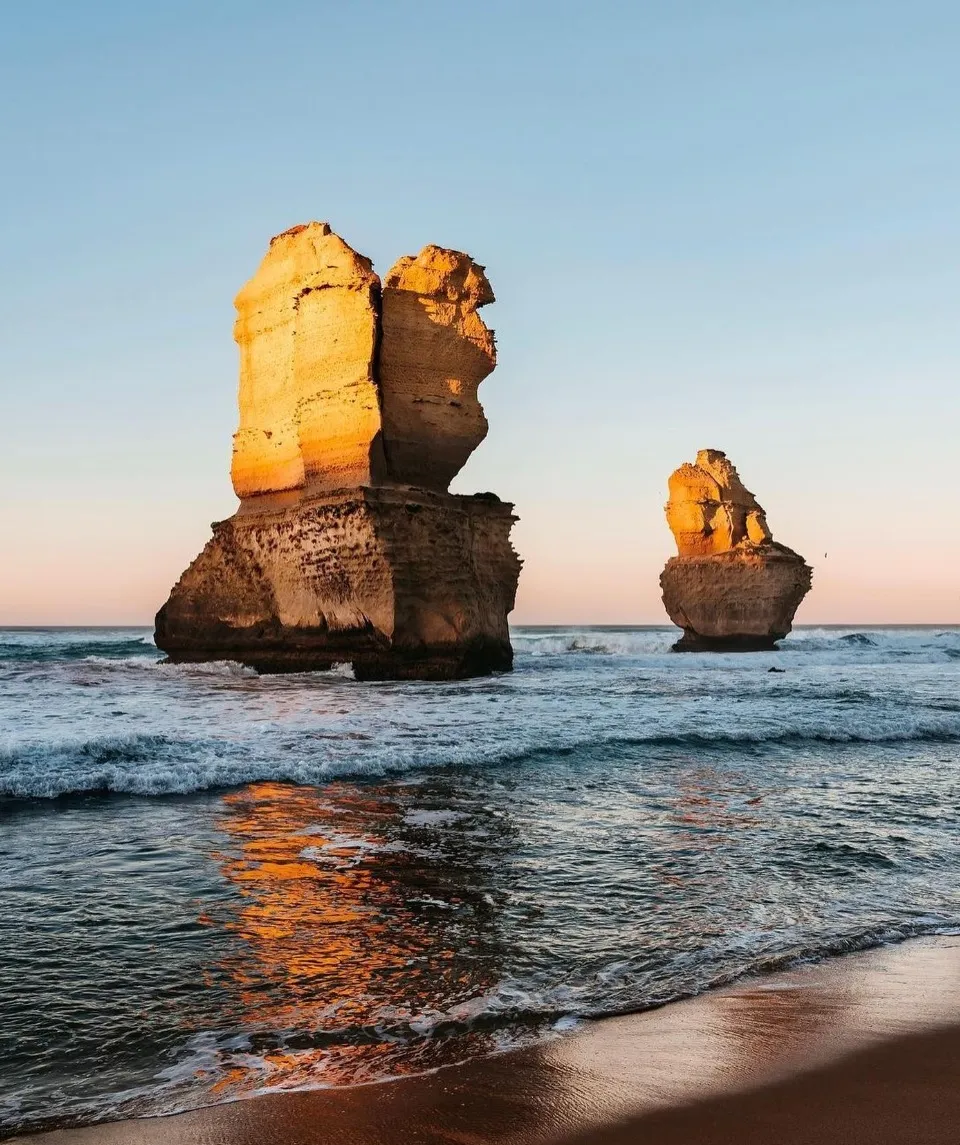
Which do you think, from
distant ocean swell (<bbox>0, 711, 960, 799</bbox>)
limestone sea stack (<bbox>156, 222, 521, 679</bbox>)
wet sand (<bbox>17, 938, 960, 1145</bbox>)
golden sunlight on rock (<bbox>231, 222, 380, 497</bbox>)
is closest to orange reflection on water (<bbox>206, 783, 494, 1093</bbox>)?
wet sand (<bbox>17, 938, 960, 1145</bbox>)

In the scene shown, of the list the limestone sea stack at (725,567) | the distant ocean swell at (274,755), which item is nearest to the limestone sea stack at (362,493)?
the distant ocean swell at (274,755)

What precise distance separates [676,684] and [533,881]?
1607 cm

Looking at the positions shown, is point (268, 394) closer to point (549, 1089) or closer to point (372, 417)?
point (372, 417)

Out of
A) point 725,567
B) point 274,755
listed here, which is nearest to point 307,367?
point 274,755

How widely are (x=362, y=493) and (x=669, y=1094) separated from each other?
2061 centimetres

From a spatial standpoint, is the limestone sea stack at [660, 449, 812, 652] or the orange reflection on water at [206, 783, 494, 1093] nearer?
the orange reflection on water at [206, 783, 494, 1093]

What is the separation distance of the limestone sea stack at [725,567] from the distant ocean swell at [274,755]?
2944cm

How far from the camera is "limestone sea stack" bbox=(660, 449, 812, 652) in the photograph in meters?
41.2

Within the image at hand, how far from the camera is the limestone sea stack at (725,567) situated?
Result: 41.2 m

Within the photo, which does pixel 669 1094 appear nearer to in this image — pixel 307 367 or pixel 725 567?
pixel 307 367

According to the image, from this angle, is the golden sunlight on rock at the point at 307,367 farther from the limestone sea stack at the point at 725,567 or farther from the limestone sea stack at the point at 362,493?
the limestone sea stack at the point at 725,567

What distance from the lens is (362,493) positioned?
22.7 metres

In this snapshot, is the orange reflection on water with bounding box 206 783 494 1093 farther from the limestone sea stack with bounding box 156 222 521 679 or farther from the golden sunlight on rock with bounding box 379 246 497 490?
the golden sunlight on rock with bounding box 379 246 497 490

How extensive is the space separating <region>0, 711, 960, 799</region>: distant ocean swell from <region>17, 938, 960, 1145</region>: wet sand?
5.53 metres
